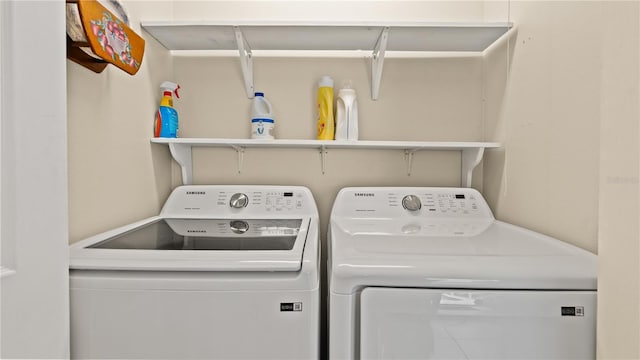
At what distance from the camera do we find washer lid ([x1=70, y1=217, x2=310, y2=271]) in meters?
0.87

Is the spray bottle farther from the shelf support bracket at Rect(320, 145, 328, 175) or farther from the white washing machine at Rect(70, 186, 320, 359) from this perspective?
the white washing machine at Rect(70, 186, 320, 359)

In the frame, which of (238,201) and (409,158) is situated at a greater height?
(409,158)

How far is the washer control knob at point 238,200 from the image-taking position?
5.41 feet

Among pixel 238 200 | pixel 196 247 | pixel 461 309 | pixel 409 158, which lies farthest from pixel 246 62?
pixel 461 309

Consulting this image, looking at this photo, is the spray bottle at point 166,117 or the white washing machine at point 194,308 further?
the spray bottle at point 166,117

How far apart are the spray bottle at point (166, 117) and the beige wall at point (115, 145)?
4 centimetres

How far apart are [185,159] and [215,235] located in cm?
75

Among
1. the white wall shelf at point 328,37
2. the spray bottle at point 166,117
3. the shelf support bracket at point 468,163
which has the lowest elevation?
the shelf support bracket at point 468,163

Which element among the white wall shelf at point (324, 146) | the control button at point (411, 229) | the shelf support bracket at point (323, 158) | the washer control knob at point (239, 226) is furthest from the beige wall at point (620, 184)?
the shelf support bracket at point (323, 158)

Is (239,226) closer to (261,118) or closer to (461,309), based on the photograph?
(261,118)

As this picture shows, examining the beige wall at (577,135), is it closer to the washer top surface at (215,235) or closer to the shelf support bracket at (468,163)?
the shelf support bracket at (468,163)

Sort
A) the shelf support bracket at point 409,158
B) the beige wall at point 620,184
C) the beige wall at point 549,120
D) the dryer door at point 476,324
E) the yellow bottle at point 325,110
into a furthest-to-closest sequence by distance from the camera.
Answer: the shelf support bracket at point 409,158 → the yellow bottle at point 325,110 → the beige wall at point 549,120 → the dryer door at point 476,324 → the beige wall at point 620,184

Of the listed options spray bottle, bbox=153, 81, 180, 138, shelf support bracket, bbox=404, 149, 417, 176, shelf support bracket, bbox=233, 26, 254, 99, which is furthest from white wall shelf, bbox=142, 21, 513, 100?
shelf support bracket, bbox=404, 149, 417, 176

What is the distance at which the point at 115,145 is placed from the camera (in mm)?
1301
